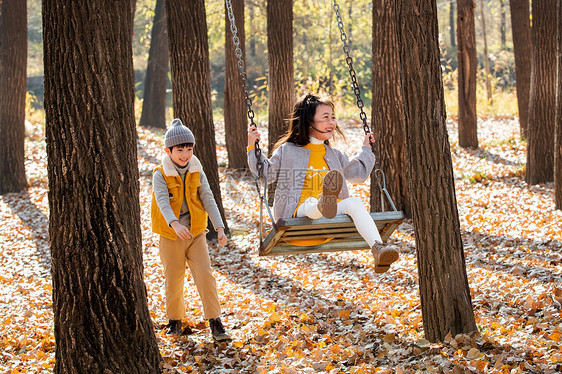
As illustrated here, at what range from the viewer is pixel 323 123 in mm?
5348

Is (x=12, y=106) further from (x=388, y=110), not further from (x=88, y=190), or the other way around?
(x=88, y=190)

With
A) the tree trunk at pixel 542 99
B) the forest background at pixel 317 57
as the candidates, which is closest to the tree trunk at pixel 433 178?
the tree trunk at pixel 542 99

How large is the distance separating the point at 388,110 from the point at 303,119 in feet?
11.7

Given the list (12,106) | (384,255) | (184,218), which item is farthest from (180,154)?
(12,106)

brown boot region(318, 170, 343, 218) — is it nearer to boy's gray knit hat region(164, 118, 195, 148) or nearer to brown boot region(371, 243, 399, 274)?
brown boot region(371, 243, 399, 274)

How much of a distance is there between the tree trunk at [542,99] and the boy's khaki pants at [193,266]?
7.35m

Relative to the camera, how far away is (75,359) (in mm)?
4043

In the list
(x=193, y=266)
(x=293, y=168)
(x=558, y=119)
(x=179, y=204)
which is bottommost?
(x=193, y=266)

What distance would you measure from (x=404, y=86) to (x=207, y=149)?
15.4 feet

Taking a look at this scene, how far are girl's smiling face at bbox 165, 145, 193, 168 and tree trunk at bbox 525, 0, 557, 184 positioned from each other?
738 cm

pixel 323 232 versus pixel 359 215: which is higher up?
pixel 359 215

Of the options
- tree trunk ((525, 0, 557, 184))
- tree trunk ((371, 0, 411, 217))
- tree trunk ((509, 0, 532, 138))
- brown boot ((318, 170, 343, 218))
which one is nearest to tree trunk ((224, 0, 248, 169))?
tree trunk ((371, 0, 411, 217))

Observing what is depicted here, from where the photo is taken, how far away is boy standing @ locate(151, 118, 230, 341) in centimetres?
507

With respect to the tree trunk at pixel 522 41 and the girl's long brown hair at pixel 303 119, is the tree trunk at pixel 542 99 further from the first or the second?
the girl's long brown hair at pixel 303 119
